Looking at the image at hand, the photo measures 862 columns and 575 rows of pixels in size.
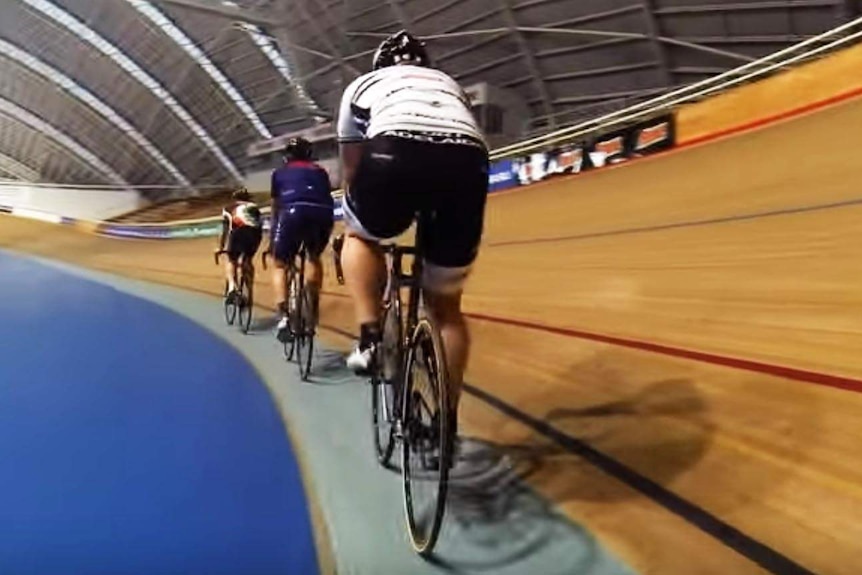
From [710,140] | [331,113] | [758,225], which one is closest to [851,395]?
[758,225]

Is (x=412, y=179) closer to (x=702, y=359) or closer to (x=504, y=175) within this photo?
(x=702, y=359)

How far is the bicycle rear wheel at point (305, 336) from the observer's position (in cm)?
473

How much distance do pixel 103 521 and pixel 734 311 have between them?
2337mm

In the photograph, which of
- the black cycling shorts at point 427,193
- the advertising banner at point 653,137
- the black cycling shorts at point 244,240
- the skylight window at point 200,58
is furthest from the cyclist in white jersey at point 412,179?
the skylight window at point 200,58

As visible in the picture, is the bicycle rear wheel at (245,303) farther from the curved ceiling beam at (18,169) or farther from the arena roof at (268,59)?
the curved ceiling beam at (18,169)

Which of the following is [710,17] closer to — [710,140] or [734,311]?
[710,140]

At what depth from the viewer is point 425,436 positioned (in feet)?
7.34

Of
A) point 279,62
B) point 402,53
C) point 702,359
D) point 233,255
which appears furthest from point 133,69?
point 702,359

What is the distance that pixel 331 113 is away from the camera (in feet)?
96.1

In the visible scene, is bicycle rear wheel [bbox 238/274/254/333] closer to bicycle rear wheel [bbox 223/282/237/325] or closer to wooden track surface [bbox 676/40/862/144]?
bicycle rear wheel [bbox 223/282/237/325]

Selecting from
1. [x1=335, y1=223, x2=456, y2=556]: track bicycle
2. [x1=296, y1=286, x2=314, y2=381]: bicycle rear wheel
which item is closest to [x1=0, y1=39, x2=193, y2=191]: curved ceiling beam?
[x1=296, y1=286, x2=314, y2=381]: bicycle rear wheel

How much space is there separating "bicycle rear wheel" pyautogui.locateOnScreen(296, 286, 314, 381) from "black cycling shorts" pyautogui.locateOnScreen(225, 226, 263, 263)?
2.33 meters

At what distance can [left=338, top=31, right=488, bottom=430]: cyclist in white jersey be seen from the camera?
2074mm

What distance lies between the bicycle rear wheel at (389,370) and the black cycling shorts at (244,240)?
4658 millimetres
